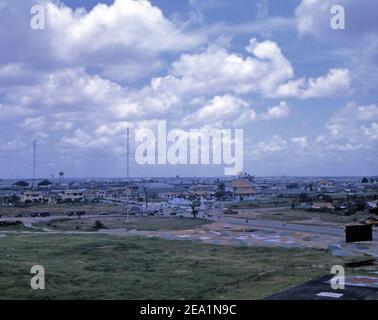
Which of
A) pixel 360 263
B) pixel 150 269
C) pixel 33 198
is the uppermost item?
pixel 150 269

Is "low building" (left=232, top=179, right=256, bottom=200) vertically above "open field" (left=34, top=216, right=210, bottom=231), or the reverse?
"low building" (left=232, top=179, right=256, bottom=200)

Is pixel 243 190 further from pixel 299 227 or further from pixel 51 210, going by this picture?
pixel 299 227

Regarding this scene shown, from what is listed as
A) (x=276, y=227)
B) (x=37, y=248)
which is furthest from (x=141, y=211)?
(x=37, y=248)

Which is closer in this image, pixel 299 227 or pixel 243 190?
pixel 299 227

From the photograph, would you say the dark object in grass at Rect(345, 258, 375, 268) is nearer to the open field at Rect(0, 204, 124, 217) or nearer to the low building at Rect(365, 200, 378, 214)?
the low building at Rect(365, 200, 378, 214)

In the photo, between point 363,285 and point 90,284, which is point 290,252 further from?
point 90,284

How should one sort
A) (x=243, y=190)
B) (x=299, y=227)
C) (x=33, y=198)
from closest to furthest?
(x=299, y=227) → (x=33, y=198) → (x=243, y=190)

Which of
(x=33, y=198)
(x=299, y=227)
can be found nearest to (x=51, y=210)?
(x=33, y=198)

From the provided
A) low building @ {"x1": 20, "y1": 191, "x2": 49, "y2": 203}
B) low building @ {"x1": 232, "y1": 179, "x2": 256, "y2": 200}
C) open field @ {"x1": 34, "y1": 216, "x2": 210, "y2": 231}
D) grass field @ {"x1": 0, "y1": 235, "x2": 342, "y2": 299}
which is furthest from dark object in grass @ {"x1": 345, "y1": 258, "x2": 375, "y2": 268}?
low building @ {"x1": 232, "y1": 179, "x2": 256, "y2": 200}

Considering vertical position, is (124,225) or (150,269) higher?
(150,269)

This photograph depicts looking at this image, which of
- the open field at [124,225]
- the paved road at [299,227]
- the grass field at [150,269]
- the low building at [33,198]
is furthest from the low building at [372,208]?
the low building at [33,198]
